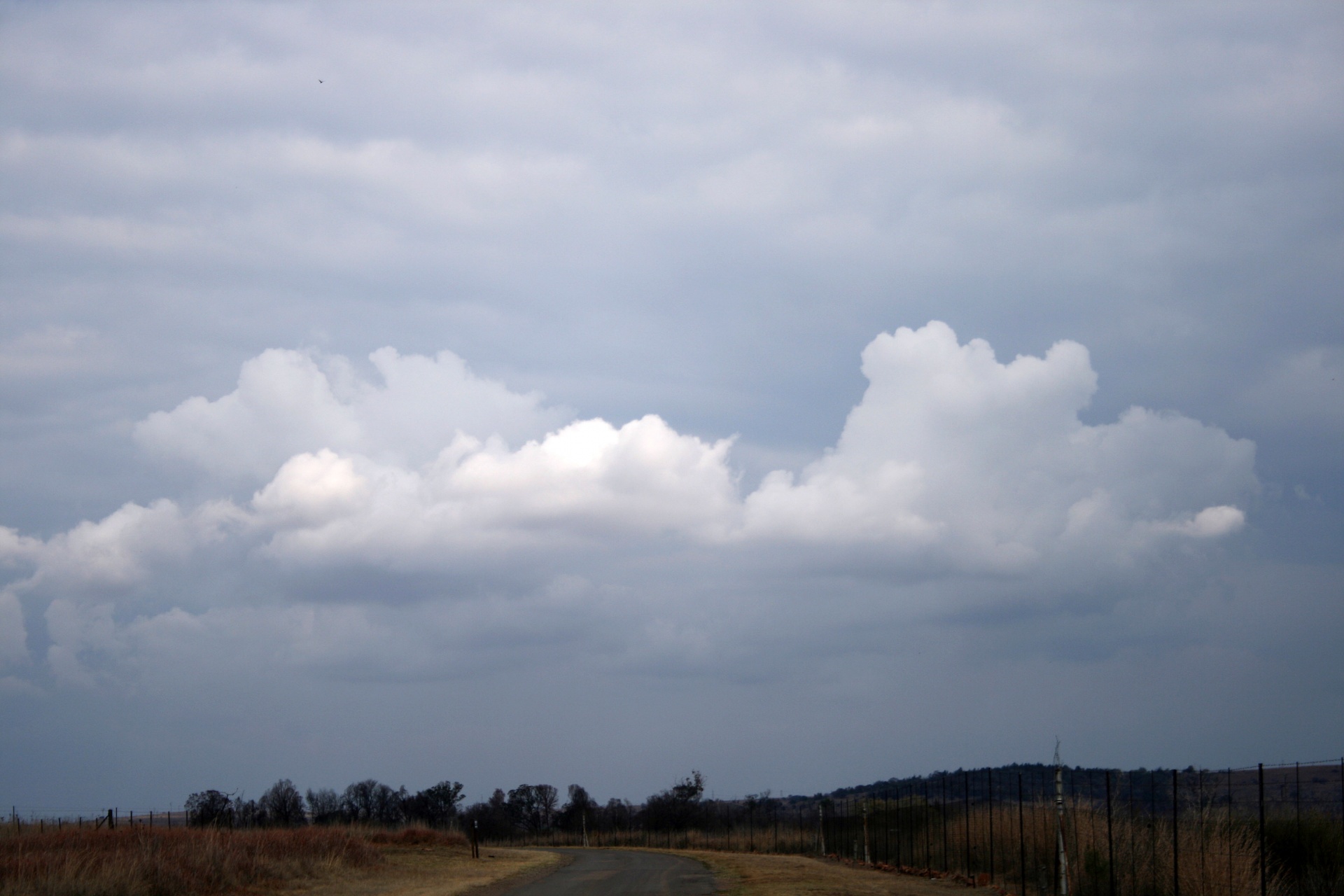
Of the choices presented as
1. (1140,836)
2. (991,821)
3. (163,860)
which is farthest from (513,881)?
(1140,836)

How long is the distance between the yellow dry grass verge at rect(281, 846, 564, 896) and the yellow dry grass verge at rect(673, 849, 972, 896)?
273 inches

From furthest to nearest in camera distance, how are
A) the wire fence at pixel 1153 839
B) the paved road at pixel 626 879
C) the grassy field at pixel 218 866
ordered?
the paved road at pixel 626 879, the grassy field at pixel 218 866, the wire fence at pixel 1153 839

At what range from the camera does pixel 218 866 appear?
1169 inches

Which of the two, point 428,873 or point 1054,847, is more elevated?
point 1054,847

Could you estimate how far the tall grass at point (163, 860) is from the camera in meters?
24.3

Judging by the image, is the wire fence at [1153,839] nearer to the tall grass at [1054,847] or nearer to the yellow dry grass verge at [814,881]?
the tall grass at [1054,847]

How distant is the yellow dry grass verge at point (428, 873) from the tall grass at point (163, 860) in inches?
41.5

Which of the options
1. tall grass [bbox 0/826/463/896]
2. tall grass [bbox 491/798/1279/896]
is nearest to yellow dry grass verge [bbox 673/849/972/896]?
tall grass [bbox 491/798/1279/896]

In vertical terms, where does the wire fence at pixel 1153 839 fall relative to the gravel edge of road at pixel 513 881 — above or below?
above

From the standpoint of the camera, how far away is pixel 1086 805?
27.7 m

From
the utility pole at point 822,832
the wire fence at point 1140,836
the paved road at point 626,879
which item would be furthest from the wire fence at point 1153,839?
the utility pole at point 822,832

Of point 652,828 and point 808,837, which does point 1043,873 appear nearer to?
point 808,837

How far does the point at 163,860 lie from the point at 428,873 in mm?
11982

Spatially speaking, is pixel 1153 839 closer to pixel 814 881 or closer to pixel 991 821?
pixel 991 821
